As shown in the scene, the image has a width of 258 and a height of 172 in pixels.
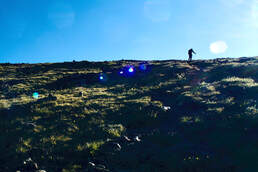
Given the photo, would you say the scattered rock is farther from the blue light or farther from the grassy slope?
the blue light

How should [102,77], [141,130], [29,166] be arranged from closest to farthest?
[29,166] → [141,130] → [102,77]

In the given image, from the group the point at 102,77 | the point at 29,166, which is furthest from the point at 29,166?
the point at 102,77

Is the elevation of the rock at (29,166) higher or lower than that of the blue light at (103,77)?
lower

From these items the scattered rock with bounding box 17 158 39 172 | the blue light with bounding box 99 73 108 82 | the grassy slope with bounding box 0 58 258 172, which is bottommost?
Result: the scattered rock with bounding box 17 158 39 172

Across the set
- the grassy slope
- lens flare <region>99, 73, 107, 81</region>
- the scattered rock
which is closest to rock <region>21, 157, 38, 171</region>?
the scattered rock

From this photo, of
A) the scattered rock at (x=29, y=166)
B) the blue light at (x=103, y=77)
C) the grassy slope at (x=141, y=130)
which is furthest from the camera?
the blue light at (x=103, y=77)

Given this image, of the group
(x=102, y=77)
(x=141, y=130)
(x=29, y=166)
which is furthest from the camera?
(x=102, y=77)

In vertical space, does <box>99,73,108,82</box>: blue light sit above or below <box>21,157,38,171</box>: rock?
above

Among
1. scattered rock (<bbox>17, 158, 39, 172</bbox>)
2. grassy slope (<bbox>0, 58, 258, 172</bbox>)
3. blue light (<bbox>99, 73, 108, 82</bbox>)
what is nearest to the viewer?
scattered rock (<bbox>17, 158, 39, 172</bbox>)

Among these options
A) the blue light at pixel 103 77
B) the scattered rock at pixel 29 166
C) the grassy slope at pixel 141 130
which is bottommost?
the scattered rock at pixel 29 166

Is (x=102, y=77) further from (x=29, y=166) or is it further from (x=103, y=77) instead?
(x=29, y=166)

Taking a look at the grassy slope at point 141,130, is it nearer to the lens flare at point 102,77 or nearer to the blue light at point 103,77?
the blue light at point 103,77

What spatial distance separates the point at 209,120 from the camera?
13.2 m

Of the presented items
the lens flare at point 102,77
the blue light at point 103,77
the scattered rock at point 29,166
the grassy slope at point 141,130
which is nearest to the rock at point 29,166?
the scattered rock at point 29,166
